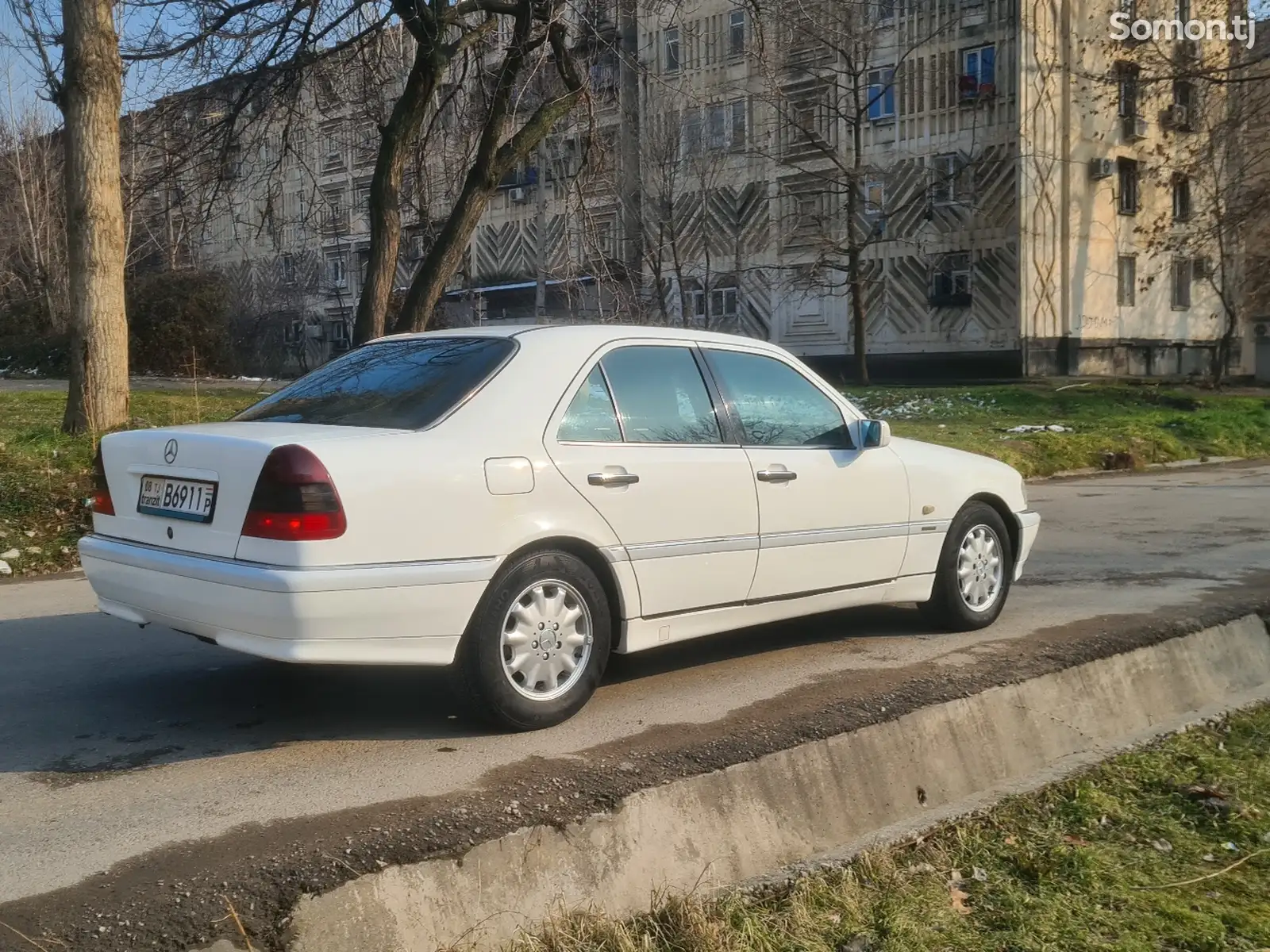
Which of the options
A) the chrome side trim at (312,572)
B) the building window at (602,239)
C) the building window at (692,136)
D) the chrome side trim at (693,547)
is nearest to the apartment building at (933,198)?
the building window at (692,136)

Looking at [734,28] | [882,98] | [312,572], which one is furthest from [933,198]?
[312,572]

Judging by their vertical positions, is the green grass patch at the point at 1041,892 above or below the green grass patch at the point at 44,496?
below

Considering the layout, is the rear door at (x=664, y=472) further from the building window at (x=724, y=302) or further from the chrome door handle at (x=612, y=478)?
the building window at (x=724, y=302)

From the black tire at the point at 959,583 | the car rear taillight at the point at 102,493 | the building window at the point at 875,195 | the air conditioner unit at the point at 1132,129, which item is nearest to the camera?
the car rear taillight at the point at 102,493

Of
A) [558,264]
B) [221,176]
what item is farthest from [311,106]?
[558,264]

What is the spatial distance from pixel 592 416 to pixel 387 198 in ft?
33.6

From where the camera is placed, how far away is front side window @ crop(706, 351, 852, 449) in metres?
5.63

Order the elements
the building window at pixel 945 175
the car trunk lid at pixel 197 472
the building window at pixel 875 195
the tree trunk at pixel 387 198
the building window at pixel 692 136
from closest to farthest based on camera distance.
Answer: the car trunk lid at pixel 197 472 → the tree trunk at pixel 387 198 → the building window at pixel 692 136 → the building window at pixel 945 175 → the building window at pixel 875 195

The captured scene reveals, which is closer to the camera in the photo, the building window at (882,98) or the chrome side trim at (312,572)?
the chrome side trim at (312,572)

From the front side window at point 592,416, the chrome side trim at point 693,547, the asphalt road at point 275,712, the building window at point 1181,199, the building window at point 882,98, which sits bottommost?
the asphalt road at point 275,712

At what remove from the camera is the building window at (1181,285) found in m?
38.6

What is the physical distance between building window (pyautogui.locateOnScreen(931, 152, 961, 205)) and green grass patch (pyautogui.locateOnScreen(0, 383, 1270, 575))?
26.8 ft

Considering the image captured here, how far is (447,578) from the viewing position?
439 centimetres

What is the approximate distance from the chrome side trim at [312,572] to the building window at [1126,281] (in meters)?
35.9
